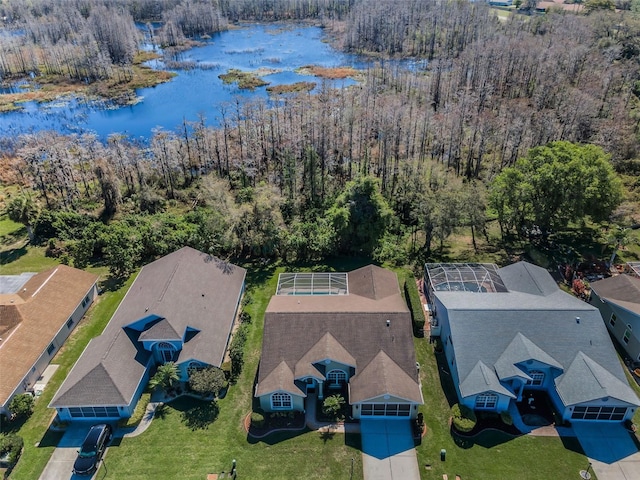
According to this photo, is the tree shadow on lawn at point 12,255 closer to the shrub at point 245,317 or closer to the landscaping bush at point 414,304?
the shrub at point 245,317

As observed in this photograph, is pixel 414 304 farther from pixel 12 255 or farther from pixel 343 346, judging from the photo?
pixel 12 255

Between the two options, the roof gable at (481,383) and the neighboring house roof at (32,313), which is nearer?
the roof gable at (481,383)

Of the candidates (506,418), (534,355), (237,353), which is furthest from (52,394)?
(534,355)

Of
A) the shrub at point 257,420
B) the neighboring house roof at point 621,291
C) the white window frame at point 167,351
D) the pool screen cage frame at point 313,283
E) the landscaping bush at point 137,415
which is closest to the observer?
the shrub at point 257,420

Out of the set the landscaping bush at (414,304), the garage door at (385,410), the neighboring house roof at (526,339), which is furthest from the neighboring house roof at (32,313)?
the neighboring house roof at (526,339)

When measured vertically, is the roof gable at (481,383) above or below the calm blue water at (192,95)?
below

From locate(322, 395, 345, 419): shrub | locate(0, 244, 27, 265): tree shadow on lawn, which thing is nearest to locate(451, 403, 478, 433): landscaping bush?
locate(322, 395, 345, 419): shrub

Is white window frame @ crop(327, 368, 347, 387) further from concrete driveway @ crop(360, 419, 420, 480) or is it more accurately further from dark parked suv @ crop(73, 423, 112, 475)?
dark parked suv @ crop(73, 423, 112, 475)
